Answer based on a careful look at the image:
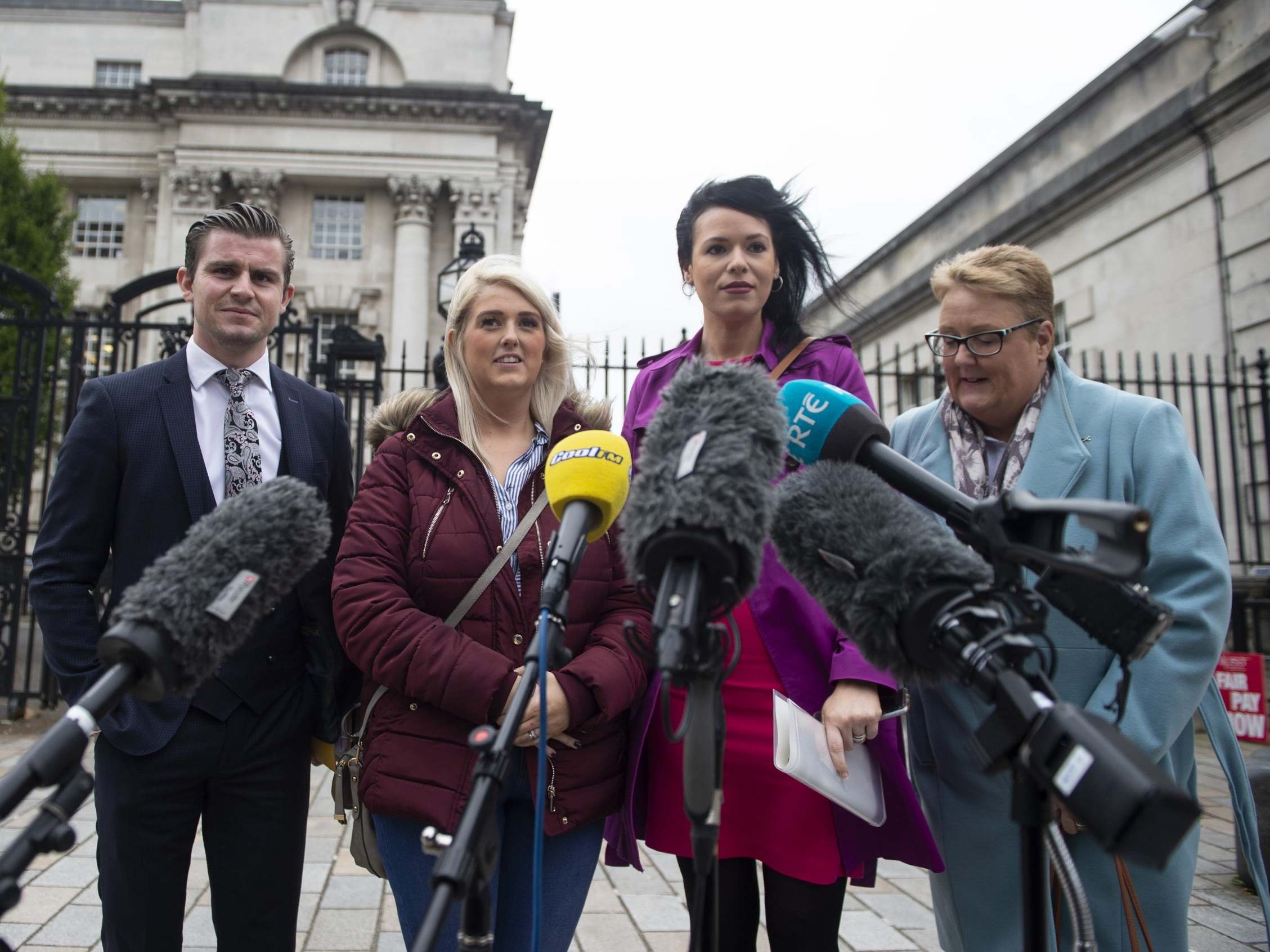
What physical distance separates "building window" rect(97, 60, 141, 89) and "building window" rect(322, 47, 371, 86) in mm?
6554

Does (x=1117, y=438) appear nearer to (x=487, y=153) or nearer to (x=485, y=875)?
(x=485, y=875)

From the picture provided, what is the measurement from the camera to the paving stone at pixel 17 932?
3.77 metres

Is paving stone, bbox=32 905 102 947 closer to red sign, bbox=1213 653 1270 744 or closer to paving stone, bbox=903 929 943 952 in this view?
paving stone, bbox=903 929 943 952

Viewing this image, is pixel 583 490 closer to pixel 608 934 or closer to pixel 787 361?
pixel 787 361

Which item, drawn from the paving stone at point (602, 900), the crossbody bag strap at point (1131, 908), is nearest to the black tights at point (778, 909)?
the crossbody bag strap at point (1131, 908)

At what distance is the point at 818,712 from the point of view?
2.34 m

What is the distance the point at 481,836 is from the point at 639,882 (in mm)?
3865

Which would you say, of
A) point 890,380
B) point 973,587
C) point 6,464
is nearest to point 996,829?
point 973,587

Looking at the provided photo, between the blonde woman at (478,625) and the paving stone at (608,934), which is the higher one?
the blonde woman at (478,625)

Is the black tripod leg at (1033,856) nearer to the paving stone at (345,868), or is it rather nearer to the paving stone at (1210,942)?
the paving stone at (1210,942)

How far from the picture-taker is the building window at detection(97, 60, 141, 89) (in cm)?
2984

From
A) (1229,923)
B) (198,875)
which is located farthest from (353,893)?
(1229,923)

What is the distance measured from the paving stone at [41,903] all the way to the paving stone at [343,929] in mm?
1207

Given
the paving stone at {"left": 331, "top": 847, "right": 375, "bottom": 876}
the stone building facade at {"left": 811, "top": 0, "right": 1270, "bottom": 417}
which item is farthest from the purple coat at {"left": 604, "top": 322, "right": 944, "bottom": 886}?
the stone building facade at {"left": 811, "top": 0, "right": 1270, "bottom": 417}
